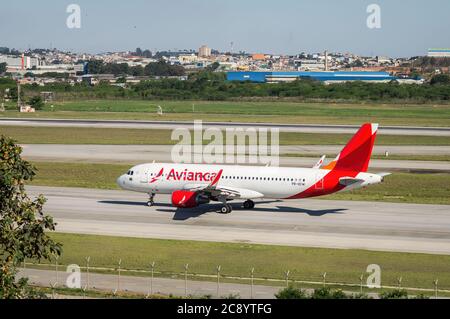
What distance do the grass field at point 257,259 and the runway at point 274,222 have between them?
2.20m

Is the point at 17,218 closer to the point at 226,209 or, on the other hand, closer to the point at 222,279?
the point at 222,279

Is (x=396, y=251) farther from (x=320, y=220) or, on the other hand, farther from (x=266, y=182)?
(x=266, y=182)

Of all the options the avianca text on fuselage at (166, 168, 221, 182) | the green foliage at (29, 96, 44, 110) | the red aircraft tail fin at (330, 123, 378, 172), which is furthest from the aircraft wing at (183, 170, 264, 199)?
the green foliage at (29, 96, 44, 110)

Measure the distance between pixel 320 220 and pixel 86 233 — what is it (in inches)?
797

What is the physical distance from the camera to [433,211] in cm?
7381

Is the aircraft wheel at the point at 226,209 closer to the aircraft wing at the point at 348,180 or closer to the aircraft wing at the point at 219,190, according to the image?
the aircraft wing at the point at 219,190

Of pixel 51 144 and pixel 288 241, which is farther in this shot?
pixel 51 144

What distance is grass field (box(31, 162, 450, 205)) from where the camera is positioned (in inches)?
3219

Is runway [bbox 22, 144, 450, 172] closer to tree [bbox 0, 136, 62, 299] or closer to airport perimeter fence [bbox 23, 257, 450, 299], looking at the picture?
airport perimeter fence [bbox 23, 257, 450, 299]

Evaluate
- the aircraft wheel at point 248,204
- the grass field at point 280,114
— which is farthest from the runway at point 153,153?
the grass field at point 280,114

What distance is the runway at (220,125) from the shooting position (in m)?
144

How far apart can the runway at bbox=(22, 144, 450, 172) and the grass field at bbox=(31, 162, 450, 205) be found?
17.6 feet
